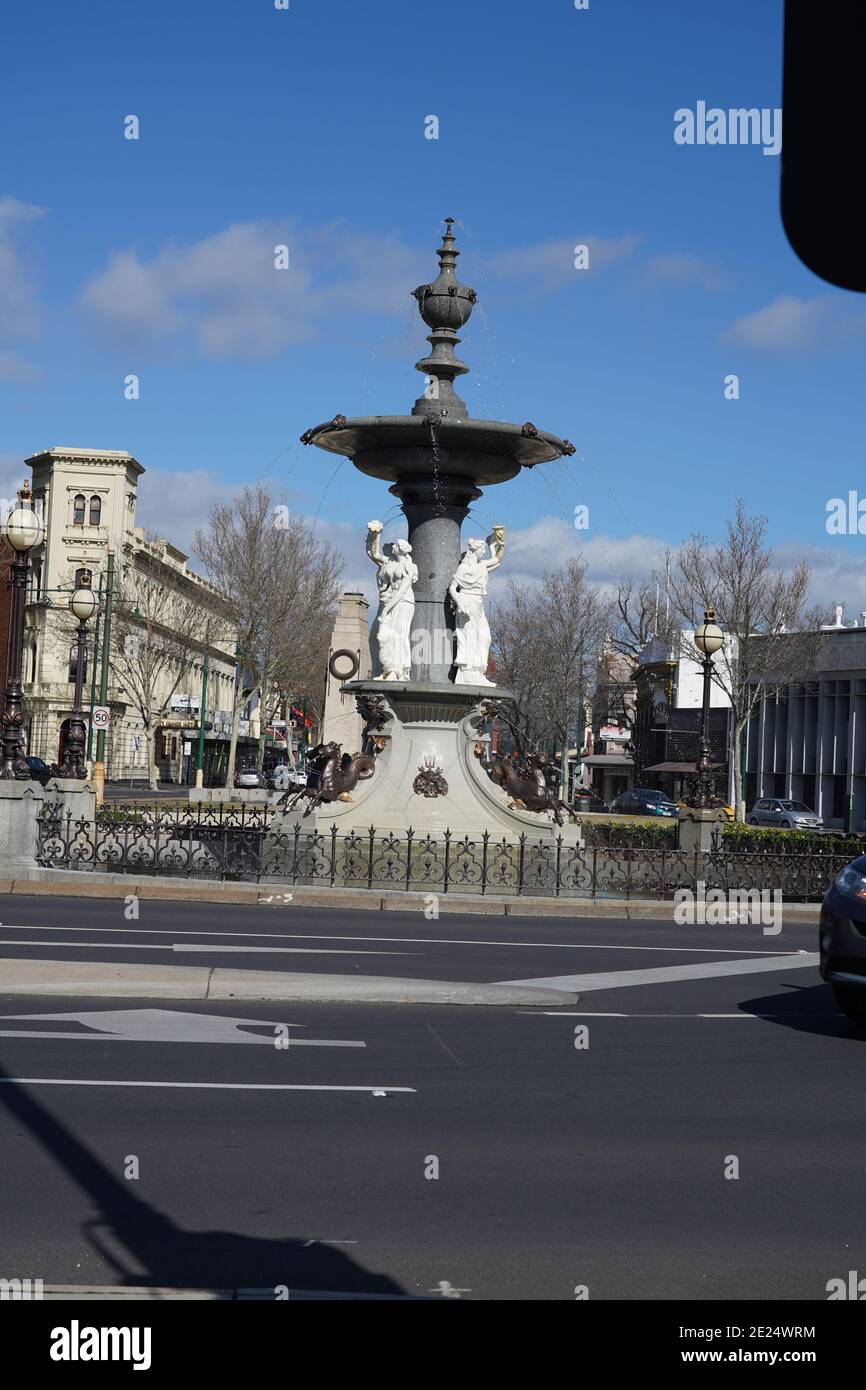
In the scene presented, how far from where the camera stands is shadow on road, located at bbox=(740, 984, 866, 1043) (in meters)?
11.7

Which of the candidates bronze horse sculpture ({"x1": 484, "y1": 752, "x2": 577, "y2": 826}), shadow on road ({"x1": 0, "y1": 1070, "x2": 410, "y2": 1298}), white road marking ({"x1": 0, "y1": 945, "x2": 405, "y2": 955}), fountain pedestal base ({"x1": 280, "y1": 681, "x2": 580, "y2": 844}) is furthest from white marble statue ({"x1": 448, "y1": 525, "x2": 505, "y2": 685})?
shadow on road ({"x1": 0, "y1": 1070, "x2": 410, "y2": 1298})

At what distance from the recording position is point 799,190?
77.7 inches

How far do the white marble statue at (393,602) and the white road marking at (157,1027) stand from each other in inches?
579

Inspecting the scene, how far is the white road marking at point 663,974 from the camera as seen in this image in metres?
13.6

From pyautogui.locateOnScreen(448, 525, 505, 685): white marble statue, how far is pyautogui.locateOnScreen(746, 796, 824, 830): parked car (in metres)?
37.7

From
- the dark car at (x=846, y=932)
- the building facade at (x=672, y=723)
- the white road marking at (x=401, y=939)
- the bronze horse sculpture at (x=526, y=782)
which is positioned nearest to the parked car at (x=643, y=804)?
the building facade at (x=672, y=723)

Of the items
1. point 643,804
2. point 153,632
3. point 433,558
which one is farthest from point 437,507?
point 153,632

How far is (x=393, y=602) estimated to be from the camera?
85.0 feet

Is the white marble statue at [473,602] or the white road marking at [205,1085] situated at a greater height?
the white marble statue at [473,602]

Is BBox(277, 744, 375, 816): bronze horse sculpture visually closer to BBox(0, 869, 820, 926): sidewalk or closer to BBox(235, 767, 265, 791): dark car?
BBox(0, 869, 820, 926): sidewalk

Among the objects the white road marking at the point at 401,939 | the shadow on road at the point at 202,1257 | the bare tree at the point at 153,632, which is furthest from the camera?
the bare tree at the point at 153,632

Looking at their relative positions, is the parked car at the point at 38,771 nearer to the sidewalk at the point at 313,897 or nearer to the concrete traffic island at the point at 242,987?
the sidewalk at the point at 313,897

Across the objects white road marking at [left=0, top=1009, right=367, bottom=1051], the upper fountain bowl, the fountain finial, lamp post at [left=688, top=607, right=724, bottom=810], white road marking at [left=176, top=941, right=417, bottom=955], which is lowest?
white road marking at [left=0, top=1009, right=367, bottom=1051]

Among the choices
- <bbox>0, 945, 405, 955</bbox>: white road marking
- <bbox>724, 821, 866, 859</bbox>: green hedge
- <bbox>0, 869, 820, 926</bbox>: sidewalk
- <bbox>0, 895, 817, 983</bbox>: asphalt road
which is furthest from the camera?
<bbox>724, 821, 866, 859</bbox>: green hedge
